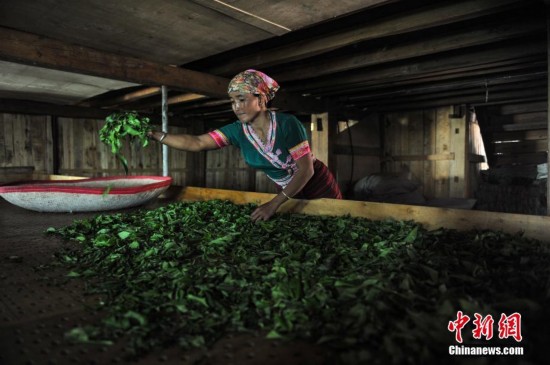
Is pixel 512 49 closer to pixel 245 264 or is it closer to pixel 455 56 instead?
pixel 455 56

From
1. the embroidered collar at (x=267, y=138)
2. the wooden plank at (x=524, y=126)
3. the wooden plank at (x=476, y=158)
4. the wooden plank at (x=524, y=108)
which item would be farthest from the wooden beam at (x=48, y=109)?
the wooden plank at (x=524, y=126)

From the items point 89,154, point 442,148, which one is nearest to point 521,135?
point 442,148

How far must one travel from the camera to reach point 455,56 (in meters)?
4.82

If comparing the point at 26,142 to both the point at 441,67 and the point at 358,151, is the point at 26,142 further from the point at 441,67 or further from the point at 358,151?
the point at 441,67

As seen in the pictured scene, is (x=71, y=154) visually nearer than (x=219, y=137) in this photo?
No

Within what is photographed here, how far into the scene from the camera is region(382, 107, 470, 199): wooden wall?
320 inches

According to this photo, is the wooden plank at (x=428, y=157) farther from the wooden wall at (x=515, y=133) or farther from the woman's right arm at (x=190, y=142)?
the woman's right arm at (x=190, y=142)

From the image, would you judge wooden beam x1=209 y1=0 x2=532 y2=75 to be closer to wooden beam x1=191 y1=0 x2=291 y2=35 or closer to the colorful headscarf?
wooden beam x1=191 y1=0 x2=291 y2=35

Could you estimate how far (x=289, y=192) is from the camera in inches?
110

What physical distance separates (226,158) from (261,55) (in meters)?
7.63

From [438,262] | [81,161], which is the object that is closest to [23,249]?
[438,262]

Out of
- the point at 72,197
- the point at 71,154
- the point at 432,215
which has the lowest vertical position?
the point at 432,215

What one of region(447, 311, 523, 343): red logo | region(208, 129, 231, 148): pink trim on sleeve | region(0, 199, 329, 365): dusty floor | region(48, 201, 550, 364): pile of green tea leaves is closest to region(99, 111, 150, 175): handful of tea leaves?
region(208, 129, 231, 148): pink trim on sleeve

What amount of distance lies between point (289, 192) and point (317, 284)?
148cm
